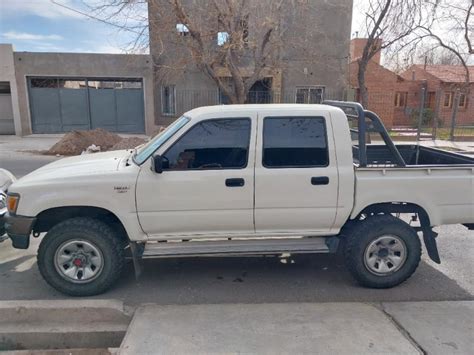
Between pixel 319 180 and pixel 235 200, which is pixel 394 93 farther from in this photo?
pixel 235 200

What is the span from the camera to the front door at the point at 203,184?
3410 millimetres

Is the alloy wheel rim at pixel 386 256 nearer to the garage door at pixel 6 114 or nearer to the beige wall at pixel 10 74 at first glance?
the beige wall at pixel 10 74

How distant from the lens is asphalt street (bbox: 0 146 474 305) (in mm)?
3553

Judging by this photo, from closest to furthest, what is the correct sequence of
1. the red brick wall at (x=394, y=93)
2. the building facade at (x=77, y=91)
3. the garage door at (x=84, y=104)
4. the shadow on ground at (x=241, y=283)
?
1. the shadow on ground at (x=241, y=283)
2. the building facade at (x=77, y=91)
3. the garage door at (x=84, y=104)
4. the red brick wall at (x=394, y=93)

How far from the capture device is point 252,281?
3879 millimetres

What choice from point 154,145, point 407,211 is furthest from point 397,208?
point 154,145

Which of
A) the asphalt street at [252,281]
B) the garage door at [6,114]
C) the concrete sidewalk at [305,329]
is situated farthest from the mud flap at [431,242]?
the garage door at [6,114]

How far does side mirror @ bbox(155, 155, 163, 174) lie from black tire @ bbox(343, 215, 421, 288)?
206 cm

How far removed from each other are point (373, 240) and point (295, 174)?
42.7 inches

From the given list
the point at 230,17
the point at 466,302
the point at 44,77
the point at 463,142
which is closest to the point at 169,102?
the point at 44,77

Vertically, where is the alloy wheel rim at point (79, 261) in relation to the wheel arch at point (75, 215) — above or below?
Result: below

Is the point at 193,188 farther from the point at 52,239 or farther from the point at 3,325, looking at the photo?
the point at 3,325

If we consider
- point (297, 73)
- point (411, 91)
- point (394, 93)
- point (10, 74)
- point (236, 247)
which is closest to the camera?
point (236, 247)

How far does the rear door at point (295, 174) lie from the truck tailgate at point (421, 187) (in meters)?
0.33
